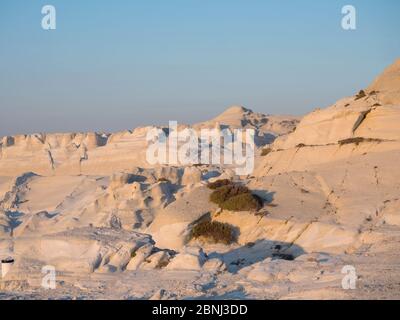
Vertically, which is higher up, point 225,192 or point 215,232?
point 225,192

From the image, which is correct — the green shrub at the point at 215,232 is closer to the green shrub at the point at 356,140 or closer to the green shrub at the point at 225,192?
A: the green shrub at the point at 225,192

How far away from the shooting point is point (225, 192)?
19156 mm

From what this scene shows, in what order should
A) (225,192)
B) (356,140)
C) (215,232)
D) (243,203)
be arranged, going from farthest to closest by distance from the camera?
(356,140) → (225,192) → (243,203) → (215,232)

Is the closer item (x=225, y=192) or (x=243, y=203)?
(x=243, y=203)

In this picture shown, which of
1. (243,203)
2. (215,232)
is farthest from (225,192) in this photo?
(215,232)

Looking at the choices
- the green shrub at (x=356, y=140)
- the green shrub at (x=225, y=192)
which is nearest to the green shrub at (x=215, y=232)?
the green shrub at (x=225, y=192)

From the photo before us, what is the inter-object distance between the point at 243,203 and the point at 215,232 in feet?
4.31

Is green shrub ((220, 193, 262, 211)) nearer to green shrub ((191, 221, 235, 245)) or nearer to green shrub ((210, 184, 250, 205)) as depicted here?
green shrub ((210, 184, 250, 205))

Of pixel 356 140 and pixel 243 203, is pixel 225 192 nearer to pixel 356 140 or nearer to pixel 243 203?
pixel 243 203

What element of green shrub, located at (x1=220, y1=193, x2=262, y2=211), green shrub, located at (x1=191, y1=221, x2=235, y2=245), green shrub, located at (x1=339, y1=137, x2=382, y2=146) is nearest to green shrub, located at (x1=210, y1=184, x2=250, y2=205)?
green shrub, located at (x1=220, y1=193, x2=262, y2=211)

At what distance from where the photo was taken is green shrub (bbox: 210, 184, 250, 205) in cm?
1898

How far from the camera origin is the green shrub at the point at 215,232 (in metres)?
17.5

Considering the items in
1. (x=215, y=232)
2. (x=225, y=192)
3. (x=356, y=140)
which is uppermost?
(x=356, y=140)

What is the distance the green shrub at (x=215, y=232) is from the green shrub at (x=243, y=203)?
0.69 metres
